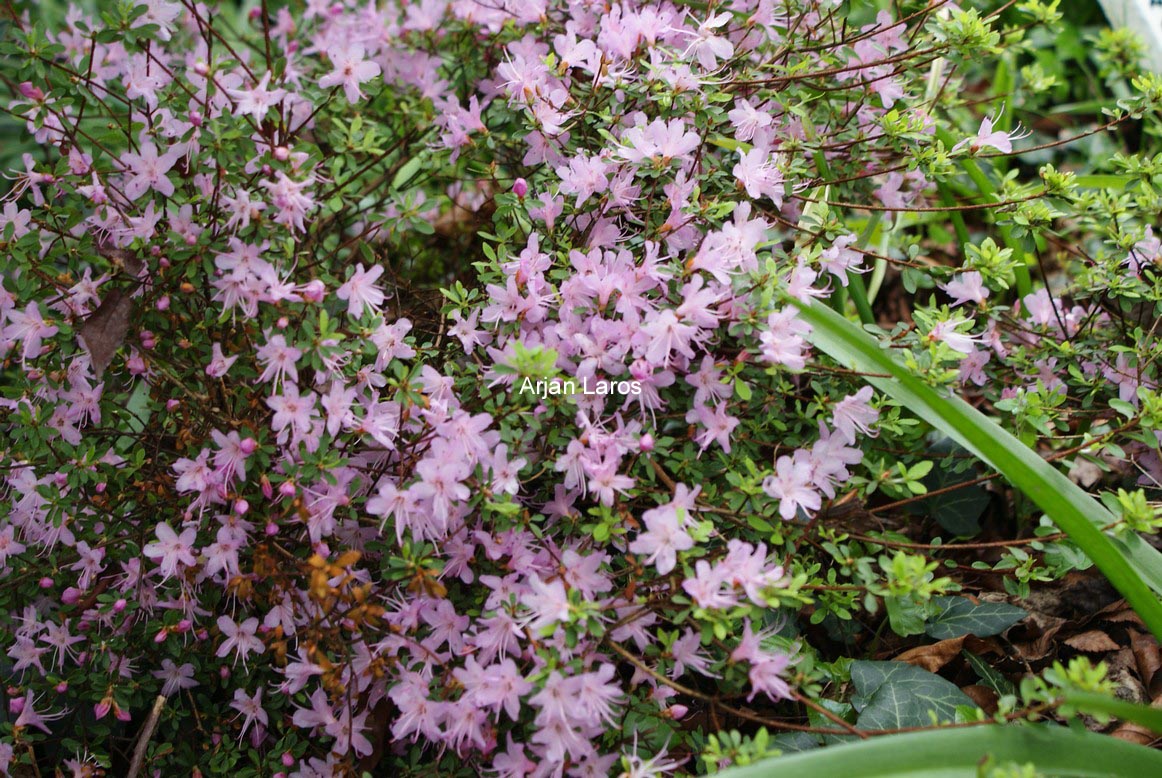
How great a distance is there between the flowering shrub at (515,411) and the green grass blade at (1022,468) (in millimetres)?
65

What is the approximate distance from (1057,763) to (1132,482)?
2.84ft

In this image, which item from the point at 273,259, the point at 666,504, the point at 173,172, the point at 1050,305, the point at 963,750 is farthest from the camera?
the point at 1050,305

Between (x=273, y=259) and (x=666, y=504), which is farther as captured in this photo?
(x=273, y=259)

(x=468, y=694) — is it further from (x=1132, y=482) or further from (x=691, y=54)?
(x=1132, y=482)

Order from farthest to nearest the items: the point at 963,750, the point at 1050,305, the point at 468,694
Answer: the point at 1050,305, the point at 468,694, the point at 963,750

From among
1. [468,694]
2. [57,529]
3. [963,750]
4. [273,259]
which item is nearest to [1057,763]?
[963,750]

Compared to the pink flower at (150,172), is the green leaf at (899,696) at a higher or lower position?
lower

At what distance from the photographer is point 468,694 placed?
4.45ft

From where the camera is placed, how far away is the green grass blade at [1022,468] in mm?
1394

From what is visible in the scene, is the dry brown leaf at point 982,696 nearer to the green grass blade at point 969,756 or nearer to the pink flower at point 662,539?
the green grass blade at point 969,756

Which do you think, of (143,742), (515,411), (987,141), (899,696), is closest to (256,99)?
(515,411)

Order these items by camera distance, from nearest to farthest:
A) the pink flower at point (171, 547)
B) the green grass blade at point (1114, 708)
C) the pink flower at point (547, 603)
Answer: the green grass blade at point (1114, 708), the pink flower at point (547, 603), the pink flower at point (171, 547)

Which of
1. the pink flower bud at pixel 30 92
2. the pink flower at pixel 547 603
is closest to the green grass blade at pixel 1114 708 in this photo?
the pink flower at pixel 547 603

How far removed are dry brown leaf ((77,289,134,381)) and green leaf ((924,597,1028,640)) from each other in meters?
1.61
